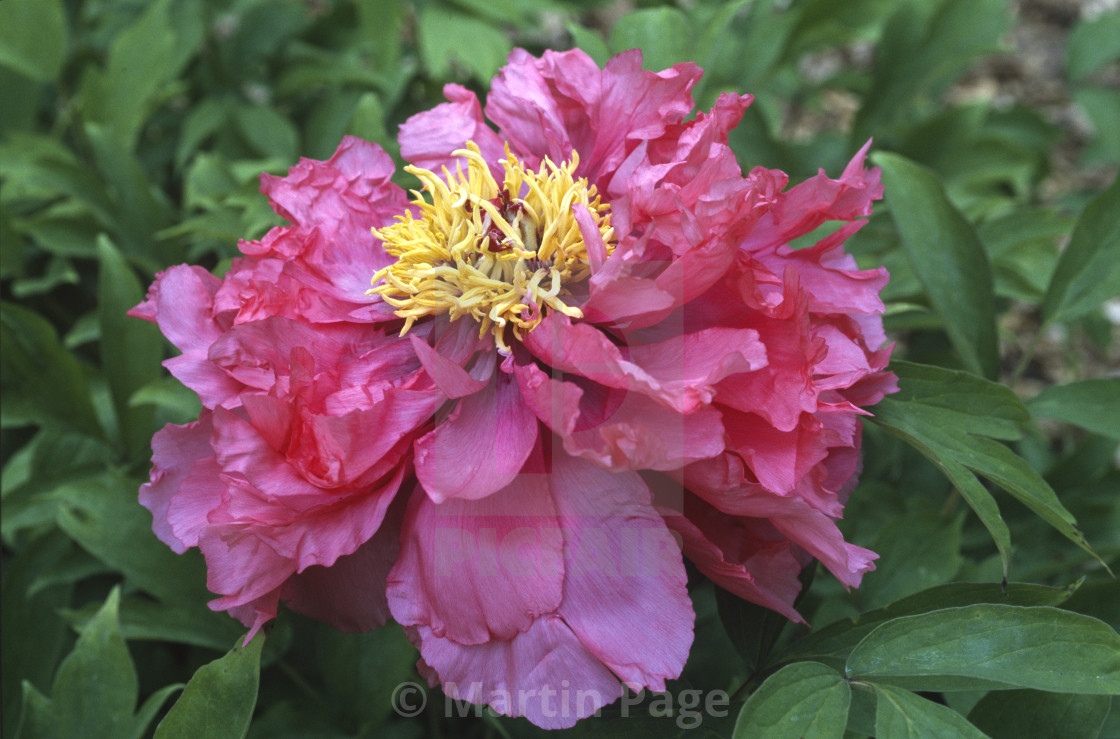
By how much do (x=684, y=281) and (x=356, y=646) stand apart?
760 millimetres

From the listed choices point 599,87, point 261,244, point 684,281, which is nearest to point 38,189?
point 261,244

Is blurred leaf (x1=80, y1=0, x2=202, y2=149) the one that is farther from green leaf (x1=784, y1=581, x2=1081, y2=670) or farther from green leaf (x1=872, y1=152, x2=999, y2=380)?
green leaf (x1=784, y1=581, x2=1081, y2=670)

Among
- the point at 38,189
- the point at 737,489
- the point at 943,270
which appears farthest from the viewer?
the point at 38,189

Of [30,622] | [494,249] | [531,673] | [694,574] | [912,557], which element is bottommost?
[30,622]

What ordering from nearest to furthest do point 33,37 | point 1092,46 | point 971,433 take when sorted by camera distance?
point 971,433 → point 33,37 → point 1092,46

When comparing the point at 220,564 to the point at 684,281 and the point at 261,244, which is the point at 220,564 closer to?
the point at 261,244

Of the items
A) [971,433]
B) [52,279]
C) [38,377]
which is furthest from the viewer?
[52,279]

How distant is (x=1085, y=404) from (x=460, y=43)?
1.40m

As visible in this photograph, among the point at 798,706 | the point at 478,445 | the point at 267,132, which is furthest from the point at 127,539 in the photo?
the point at 267,132

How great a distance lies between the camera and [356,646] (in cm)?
127

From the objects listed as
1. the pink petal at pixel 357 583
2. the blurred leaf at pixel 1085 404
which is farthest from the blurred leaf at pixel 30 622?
the blurred leaf at pixel 1085 404

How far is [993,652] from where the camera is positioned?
824mm

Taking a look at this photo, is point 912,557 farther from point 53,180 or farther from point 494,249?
point 53,180

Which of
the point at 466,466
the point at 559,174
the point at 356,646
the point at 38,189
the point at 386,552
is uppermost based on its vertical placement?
the point at 559,174
